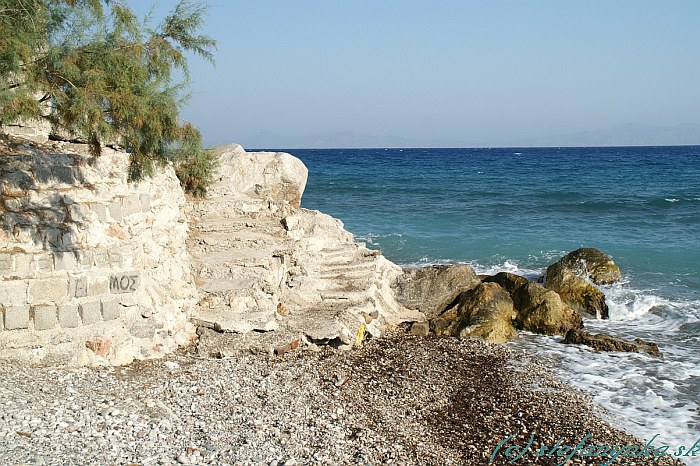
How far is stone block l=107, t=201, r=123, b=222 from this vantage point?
8.21 m

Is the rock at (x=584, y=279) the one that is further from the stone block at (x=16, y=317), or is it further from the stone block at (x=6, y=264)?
the stone block at (x=6, y=264)

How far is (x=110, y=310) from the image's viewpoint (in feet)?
26.7

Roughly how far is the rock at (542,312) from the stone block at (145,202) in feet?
24.8

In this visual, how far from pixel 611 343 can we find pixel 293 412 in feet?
21.3

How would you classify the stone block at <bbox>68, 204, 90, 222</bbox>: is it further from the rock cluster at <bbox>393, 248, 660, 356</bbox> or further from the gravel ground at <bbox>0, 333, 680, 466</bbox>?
the rock cluster at <bbox>393, 248, 660, 356</bbox>

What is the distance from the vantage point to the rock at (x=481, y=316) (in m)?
11.8

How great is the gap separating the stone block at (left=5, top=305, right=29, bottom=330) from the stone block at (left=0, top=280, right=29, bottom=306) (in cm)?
6

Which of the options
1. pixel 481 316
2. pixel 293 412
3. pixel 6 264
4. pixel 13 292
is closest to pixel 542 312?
pixel 481 316

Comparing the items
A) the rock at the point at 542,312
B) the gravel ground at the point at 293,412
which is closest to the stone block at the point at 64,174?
the gravel ground at the point at 293,412

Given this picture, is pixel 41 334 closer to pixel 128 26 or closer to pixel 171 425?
pixel 171 425

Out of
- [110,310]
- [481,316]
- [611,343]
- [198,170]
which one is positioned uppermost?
[198,170]

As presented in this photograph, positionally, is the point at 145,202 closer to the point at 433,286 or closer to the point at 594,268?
the point at 433,286

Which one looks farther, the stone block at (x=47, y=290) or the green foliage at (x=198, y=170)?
the green foliage at (x=198, y=170)

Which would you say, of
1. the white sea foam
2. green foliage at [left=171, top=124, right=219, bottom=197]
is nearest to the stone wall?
green foliage at [left=171, top=124, right=219, bottom=197]
